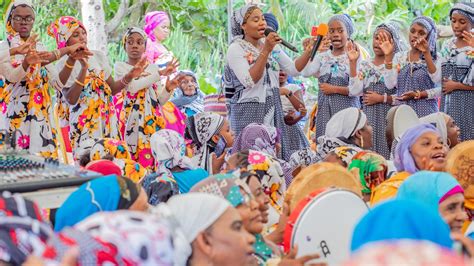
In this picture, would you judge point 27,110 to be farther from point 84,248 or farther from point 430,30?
point 84,248

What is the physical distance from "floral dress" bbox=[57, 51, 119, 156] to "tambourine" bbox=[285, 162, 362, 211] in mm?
3090

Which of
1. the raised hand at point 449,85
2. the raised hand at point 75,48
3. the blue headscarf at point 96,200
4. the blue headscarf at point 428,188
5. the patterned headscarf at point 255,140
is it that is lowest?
the patterned headscarf at point 255,140

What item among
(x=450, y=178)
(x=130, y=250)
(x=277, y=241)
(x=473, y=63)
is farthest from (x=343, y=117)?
(x=130, y=250)

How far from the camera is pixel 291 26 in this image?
38.5 ft

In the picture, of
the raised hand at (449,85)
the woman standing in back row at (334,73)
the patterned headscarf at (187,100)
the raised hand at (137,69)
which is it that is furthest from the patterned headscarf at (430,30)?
the patterned headscarf at (187,100)

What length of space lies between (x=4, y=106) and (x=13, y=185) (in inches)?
117

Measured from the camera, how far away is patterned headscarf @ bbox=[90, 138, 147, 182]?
617cm

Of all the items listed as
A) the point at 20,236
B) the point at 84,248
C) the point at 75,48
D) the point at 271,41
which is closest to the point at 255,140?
the point at 271,41

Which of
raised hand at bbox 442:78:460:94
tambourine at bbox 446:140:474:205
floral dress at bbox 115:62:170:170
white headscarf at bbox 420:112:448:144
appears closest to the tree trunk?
floral dress at bbox 115:62:170:170

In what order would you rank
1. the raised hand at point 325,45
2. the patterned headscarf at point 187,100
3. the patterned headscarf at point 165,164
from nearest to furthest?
the patterned headscarf at point 165,164 < the raised hand at point 325,45 < the patterned headscarf at point 187,100

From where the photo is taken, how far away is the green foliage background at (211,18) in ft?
37.0

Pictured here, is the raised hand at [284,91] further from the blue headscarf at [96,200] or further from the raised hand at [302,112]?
the blue headscarf at [96,200]

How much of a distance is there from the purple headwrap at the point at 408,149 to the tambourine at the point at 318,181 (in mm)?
423

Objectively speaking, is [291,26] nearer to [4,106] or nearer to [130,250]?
[4,106]
